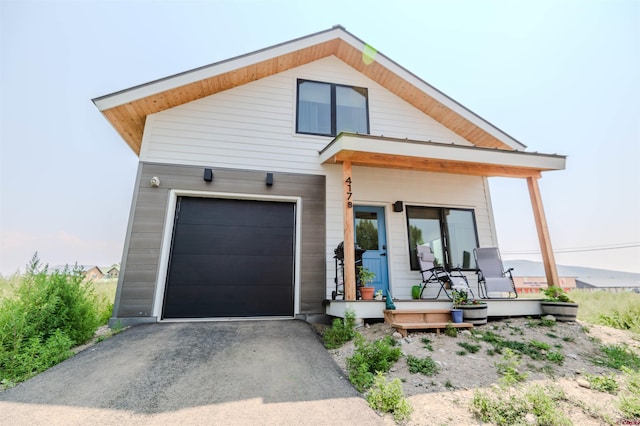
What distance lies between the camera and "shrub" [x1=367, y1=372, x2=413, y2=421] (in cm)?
192

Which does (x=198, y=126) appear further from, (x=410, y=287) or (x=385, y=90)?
(x=410, y=287)

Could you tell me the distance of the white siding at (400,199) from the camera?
5.34 metres

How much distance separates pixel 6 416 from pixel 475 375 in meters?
3.80

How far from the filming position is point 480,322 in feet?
12.4

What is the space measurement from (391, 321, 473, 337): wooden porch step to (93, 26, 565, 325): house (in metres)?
0.87

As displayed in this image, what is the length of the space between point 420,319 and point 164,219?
4.47 metres

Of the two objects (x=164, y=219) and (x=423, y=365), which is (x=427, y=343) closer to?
(x=423, y=365)

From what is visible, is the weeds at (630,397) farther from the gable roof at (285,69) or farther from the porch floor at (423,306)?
the gable roof at (285,69)

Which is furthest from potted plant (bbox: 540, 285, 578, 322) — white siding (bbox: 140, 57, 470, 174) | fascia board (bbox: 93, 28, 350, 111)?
fascia board (bbox: 93, 28, 350, 111)

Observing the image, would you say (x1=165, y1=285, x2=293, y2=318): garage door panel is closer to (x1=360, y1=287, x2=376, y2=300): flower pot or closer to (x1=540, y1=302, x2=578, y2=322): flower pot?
(x1=360, y1=287, x2=376, y2=300): flower pot

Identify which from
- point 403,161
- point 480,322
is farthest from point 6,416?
point 403,161

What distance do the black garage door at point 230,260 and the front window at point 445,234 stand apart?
9.10ft

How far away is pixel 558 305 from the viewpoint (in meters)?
4.13

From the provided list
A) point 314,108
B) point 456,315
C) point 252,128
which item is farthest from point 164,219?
point 456,315
